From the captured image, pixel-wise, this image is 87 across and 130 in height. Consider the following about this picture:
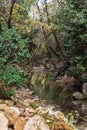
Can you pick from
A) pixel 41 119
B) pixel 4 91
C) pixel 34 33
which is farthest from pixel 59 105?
pixel 34 33

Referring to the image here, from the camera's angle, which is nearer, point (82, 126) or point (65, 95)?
point (82, 126)

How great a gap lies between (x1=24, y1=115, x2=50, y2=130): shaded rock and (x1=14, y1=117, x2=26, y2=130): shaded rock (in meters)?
0.09

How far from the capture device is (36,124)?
16.3 feet

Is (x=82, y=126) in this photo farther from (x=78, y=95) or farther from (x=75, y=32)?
(x=75, y=32)

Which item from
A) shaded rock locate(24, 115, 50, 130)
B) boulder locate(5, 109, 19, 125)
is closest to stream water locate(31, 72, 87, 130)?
shaded rock locate(24, 115, 50, 130)

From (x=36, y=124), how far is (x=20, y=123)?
0.96ft

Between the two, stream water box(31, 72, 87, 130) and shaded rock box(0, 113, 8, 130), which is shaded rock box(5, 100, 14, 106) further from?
stream water box(31, 72, 87, 130)

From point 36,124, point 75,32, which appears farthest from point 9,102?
point 75,32

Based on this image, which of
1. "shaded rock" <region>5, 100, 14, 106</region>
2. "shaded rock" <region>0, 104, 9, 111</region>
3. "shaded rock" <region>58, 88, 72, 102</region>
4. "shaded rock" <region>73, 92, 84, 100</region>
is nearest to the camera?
"shaded rock" <region>0, 104, 9, 111</region>

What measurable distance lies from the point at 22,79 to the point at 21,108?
1.49 metres

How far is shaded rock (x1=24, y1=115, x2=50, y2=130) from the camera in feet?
16.2

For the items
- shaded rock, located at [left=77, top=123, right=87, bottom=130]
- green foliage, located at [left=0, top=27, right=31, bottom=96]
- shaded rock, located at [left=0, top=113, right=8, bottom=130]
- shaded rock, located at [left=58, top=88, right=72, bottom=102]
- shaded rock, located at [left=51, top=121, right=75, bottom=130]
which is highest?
green foliage, located at [left=0, top=27, right=31, bottom=96]

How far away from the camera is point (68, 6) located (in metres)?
13.7

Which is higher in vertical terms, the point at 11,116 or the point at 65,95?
the point at 11,116
